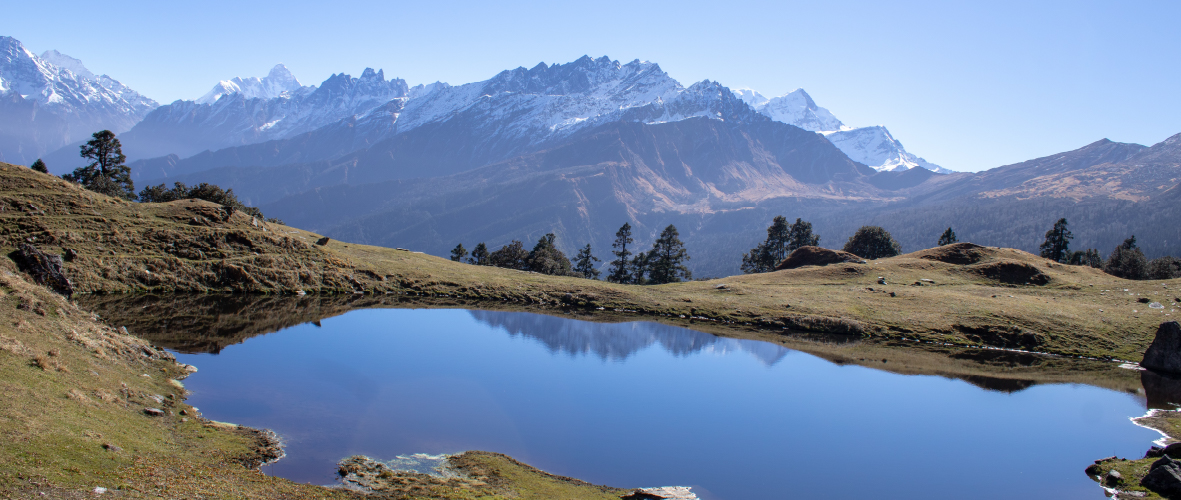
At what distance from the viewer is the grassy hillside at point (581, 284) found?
2108 inches

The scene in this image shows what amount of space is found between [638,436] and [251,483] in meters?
17.0

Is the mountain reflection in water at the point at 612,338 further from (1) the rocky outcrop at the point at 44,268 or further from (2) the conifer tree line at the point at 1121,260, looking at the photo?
(2) the conifer tree line at the point at 1121,260

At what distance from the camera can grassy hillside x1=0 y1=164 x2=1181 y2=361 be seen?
5353 centimetres

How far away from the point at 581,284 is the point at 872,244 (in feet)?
308

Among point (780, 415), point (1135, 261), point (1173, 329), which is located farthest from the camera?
point (1135, 261)

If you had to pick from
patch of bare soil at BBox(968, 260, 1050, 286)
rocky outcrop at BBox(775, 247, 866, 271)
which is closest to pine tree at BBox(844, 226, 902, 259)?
rocky outcrop at BBox(775, 247, 866, 271)

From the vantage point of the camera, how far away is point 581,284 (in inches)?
3164

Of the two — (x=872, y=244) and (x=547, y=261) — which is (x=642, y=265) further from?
(x=872, y=244)

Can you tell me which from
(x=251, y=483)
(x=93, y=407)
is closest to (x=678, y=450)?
(x=251, y=483)

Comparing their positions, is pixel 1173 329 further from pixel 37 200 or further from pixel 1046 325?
pixel 37 200

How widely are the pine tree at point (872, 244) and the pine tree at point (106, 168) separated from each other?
468 ft

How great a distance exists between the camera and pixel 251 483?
59.6ft

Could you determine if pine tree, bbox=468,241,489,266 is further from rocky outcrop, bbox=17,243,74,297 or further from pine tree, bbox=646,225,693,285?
rocky outcrop, bbox=17,243,74,297

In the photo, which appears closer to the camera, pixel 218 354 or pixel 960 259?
pixel 218 354
